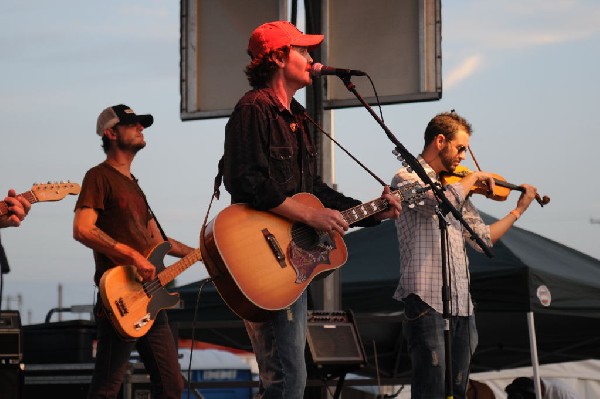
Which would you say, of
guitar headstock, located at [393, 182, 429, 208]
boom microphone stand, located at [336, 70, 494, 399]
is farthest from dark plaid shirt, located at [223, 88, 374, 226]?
guitar headstock, located at [393, 182, 429, 208]

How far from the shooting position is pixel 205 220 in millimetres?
4453

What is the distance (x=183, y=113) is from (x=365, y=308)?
2646 mm

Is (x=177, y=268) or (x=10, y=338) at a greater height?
(x=177, y=268)

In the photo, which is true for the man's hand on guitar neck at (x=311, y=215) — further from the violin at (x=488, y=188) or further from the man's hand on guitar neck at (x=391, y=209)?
the violin at (x=488, y=188)

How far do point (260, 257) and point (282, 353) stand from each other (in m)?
0.43

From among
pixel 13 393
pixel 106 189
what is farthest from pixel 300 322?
pixel 13 393

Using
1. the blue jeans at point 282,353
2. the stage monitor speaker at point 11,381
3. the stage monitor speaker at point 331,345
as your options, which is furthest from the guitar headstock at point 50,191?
the blue jeans at point 282,353

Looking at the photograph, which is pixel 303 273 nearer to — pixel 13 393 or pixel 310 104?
pixel 13 393

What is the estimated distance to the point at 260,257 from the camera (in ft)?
13.8

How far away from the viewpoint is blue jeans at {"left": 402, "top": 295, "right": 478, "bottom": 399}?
546cm

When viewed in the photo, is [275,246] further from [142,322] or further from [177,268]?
[177,268]

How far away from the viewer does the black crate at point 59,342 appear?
754 cm

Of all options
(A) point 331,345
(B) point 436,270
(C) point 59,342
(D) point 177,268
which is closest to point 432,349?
(B) point 436,270

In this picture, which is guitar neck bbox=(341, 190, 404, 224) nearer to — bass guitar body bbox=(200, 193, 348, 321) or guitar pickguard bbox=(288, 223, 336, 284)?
guitar pickguard bbox=(288, 223, 336, 284)
